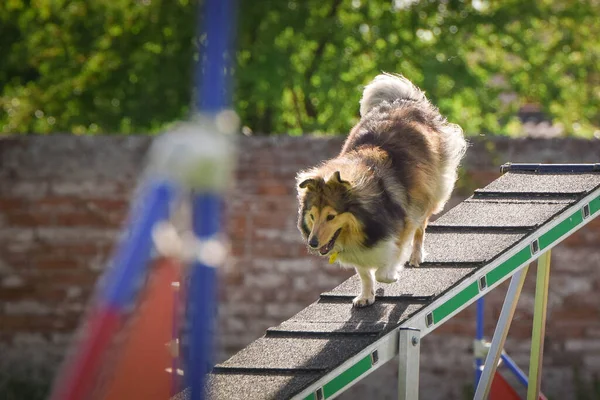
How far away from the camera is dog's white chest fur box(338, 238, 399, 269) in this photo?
3.90 meters

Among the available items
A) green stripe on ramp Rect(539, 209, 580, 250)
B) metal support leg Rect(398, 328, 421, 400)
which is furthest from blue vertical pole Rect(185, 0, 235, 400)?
green stripe on ramp Rect(539, 209, 580, 250)

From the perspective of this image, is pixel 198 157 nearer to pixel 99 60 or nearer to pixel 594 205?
pixel 594 205

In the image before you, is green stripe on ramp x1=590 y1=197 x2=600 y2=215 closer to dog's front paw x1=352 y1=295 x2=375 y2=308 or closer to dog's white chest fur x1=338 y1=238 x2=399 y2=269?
A: dog's white chest fur x1=338 y1=238 x2=399 y2=269

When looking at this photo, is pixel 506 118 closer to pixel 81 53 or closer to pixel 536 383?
pixel 81 53

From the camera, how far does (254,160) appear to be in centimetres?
615

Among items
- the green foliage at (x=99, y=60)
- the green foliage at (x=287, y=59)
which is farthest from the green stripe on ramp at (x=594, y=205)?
the green foliage at (x=99, y=60)

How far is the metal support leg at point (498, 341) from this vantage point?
400cm

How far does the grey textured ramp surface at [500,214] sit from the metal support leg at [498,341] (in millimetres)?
236

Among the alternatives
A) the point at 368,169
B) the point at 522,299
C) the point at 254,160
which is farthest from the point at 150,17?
the point at 368,169

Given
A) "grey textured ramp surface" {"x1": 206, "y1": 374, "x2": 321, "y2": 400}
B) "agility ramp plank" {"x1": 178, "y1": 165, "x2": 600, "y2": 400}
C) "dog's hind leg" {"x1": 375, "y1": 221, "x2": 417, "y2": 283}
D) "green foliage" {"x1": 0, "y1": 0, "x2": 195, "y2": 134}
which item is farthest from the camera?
"green foliage" {"x1": 0, "y1": 0, "x2": 195, "y2": 134}

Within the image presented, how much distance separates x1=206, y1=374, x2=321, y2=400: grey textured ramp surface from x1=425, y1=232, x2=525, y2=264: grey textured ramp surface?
0.91 metres

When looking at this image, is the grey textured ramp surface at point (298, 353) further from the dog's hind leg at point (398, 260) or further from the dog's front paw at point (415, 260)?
the dog's front paw at point (415, 260)

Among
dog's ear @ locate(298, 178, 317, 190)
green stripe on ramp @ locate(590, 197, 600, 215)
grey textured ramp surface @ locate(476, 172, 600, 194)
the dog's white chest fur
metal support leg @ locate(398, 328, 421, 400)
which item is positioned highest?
grey textured ramp surface @ locate(476, 172, 600, 194)

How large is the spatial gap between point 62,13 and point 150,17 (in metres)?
0.74
